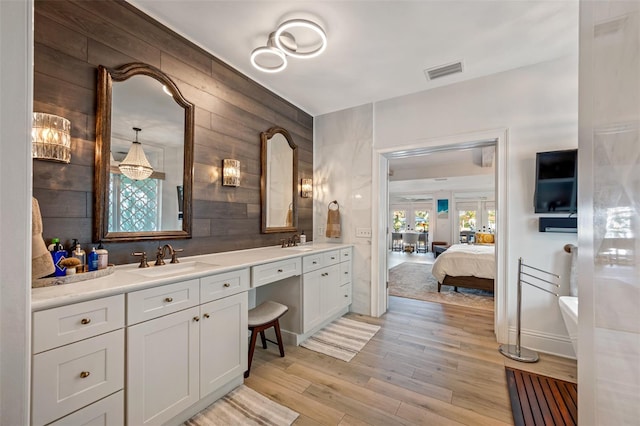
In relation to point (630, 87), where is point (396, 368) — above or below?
below

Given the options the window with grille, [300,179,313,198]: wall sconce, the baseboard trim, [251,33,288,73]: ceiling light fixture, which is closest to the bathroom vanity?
the window with grille

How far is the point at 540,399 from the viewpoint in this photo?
6.25 feet

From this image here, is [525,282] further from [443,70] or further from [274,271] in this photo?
[274,271]

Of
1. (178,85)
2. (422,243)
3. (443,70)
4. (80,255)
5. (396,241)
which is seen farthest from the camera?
(396,241)

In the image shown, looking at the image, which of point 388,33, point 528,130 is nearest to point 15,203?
point 388,33

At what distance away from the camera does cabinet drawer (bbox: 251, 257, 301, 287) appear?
6.97ft

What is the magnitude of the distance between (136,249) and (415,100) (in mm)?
3225

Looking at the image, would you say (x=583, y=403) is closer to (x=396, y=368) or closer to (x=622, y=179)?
(x=622, y=179)

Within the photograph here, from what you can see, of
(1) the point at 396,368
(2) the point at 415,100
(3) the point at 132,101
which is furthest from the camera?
(2) the point at 415,100

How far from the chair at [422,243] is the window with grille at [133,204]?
10.3m

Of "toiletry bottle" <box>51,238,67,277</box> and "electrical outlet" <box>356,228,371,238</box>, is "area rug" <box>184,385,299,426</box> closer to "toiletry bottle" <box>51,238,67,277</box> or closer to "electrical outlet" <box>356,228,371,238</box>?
"toiletry bottle" <box>51,238,67,277</box>

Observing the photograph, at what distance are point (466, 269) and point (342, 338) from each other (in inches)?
107

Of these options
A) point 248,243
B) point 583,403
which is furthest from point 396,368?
point 583,403

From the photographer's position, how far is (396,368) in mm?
2277
